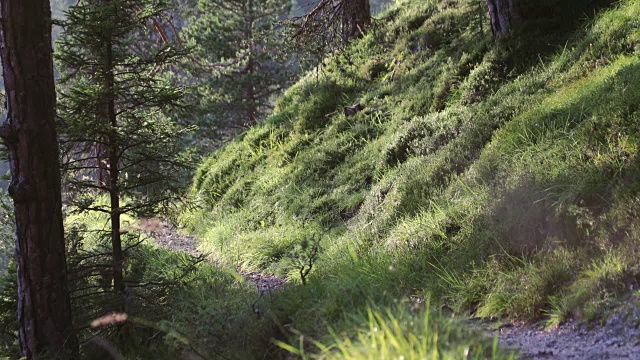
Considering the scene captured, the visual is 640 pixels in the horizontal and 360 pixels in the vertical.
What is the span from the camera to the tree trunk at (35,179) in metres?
5.27

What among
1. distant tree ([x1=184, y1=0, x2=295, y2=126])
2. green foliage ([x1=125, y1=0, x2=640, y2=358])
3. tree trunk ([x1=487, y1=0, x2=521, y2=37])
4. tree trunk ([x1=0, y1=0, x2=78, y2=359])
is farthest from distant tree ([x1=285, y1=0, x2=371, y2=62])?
distant tree ([x1=184, y1=0, x2=295, y2=126])

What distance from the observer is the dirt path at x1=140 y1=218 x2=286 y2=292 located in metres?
6.54

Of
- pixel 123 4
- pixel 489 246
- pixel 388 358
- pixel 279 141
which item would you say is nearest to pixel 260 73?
pixel 279 141

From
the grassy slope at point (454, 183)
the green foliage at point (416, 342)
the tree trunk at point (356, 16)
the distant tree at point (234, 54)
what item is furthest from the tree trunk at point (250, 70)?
the green foliage at point (416, 342)

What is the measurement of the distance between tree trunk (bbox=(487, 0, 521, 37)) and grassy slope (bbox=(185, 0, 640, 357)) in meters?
0.34

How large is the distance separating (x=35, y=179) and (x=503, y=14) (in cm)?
682

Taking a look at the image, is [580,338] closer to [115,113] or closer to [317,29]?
[115,113]

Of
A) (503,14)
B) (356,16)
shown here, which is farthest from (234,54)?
(503,14)

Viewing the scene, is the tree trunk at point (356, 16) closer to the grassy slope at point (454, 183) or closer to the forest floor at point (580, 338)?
the grassy slope at point (454, 183)

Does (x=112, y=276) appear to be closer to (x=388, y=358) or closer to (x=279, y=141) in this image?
(x=388, y=358)

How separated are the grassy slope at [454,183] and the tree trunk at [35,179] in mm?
2436

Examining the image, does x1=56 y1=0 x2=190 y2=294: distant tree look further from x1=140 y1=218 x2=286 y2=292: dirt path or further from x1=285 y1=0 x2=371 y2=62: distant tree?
x1=285 y1=0 x2=371 y2=62: distant tree

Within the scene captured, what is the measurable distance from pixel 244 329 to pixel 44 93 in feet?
10.1

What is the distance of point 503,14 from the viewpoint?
8523 millimetres
